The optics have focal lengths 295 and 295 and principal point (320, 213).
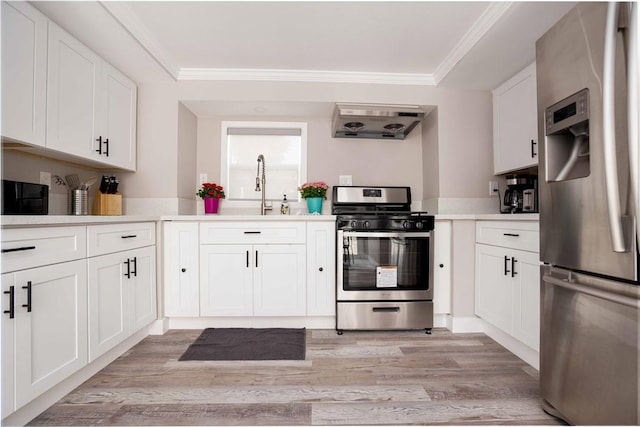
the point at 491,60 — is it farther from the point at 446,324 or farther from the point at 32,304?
the point at 32,304

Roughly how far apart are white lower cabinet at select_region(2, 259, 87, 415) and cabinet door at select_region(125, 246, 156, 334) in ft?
1.38

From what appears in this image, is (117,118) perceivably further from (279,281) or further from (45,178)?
(279,281)

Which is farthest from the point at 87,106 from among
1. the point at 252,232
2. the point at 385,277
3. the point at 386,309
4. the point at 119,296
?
the point at 386,309

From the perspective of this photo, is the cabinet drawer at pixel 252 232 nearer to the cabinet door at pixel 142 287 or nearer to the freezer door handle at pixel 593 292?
the cabinet door at pixel 142 287

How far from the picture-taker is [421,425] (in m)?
1.32

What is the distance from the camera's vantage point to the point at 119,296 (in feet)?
6.13

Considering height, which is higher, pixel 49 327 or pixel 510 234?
pixel 510 234

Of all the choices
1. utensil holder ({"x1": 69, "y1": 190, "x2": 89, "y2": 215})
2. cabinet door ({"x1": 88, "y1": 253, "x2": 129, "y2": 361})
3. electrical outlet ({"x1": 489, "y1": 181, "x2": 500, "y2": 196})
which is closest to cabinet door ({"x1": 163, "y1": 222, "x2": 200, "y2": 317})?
cabinet door ({"x1": 88, "y1": 253, "x2": 129, "y2": 361})

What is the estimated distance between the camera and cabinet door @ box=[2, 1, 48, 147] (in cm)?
147

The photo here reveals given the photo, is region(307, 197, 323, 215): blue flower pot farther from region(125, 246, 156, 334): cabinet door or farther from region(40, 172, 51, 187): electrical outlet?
region(40, 172, 51, 187): electrical outlet

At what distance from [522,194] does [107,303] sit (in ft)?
10.0

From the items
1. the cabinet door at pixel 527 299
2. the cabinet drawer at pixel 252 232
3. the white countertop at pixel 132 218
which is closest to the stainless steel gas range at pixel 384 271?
the white countertop at pixel 132 218

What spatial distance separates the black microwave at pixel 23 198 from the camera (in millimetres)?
1403

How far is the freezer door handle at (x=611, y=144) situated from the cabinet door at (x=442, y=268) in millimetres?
1430
